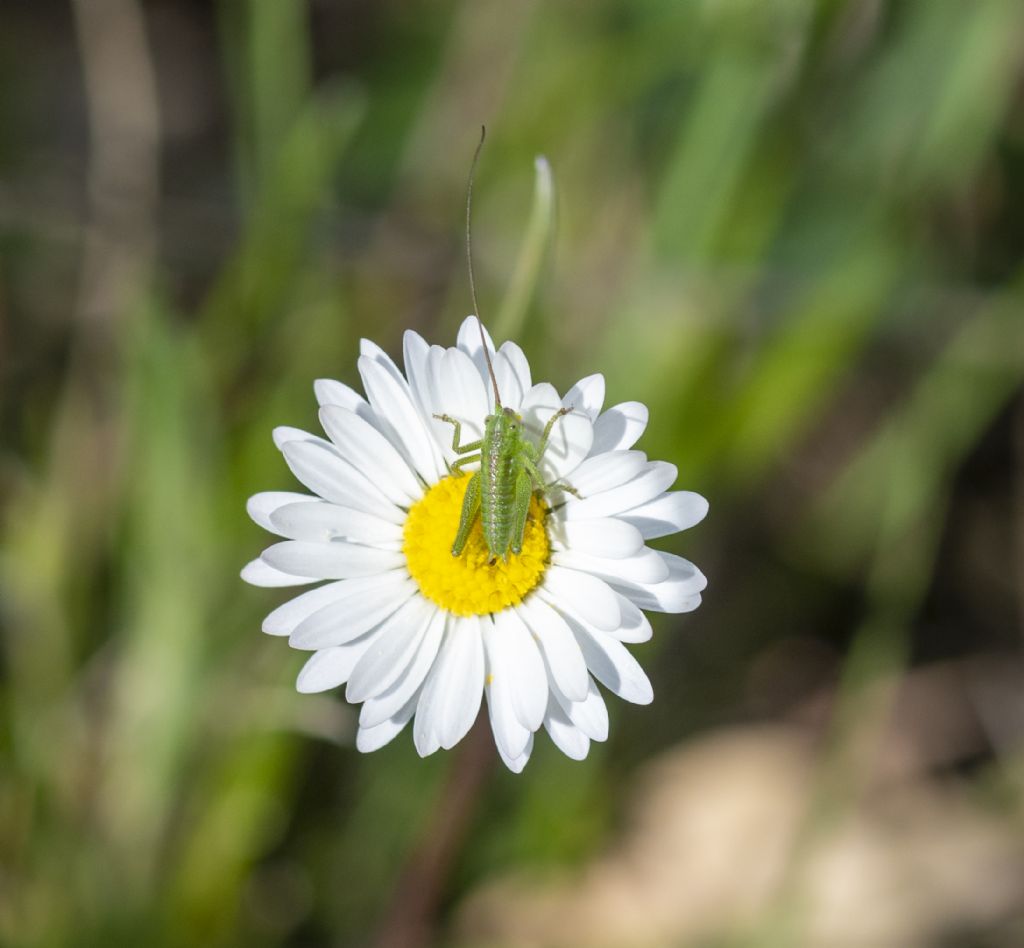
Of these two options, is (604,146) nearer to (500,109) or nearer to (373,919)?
(500,109)

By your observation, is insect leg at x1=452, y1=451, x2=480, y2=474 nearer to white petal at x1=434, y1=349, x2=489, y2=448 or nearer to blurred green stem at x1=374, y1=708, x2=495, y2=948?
white petal at x1=434, y1=349, x2=489, y2=448

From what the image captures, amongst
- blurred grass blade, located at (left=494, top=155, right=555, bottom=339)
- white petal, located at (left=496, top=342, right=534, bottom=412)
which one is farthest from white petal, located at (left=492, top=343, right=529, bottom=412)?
blurred grass blade, located at (left=494, top=155, right=555, bottom=339)

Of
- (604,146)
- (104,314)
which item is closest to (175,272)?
(104,314)

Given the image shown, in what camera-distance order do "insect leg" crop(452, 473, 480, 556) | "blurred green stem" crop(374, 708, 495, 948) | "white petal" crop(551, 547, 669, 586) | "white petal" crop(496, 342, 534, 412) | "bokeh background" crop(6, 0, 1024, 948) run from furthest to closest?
"bokeh background" crop(6, 0, 1024, 948)
"blurred green stem" crop(374, 708, 495, 948)
"insect leg" crop(452, 473, 480, 556)
"white petal" crop(496, 342, 534, 412)
"white petal" crop(551, 547, 669, 586)

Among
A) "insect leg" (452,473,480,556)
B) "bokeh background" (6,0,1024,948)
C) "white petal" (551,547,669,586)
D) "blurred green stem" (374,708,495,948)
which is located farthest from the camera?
"bokeh background" (6,0,1024,948)

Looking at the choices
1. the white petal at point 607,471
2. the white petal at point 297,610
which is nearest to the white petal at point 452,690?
the white petal at point 297,610
